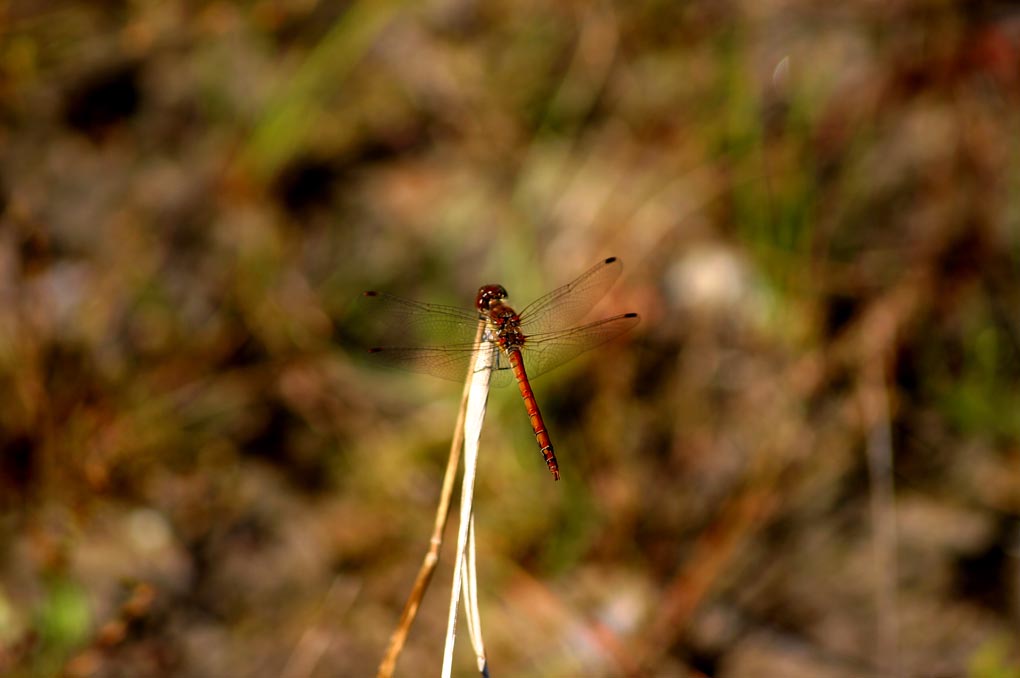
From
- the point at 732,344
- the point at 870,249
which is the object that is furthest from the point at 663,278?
the point at 870,249

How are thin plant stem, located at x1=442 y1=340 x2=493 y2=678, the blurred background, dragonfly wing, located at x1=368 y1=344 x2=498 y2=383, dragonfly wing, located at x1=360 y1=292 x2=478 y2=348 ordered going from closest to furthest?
thin plant stem, located at x1=442 y1=340 x2=493 y2=678 → dragonfly wing, located at x1=368 y1=344 x2=498 y2=383 → dragonfly wing, located at x1=360 y1=292 x2=478 y2=348 → the blurred background

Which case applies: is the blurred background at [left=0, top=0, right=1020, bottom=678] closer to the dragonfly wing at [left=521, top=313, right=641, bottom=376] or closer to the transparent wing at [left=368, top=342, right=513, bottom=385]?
the dragonfly wing at [left=521, top=313, right=641, bottom=376]

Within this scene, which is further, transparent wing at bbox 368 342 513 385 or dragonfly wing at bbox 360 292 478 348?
dragonfly wing at bbox 360 292 478 348

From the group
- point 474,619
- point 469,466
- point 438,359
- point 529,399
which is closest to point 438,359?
point 438,359

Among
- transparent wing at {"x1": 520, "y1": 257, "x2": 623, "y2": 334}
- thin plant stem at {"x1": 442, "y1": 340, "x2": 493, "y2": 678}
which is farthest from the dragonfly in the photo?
thin plant stem at {"x1": 442, "y1": 340, "x2": 493, "y2": 678}

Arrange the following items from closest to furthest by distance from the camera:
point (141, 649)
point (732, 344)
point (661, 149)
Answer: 1. point (141, 649)
2. point (732, 344)
3. point (661, 149)

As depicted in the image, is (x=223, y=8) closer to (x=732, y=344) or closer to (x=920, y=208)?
(x=732, y=344)
